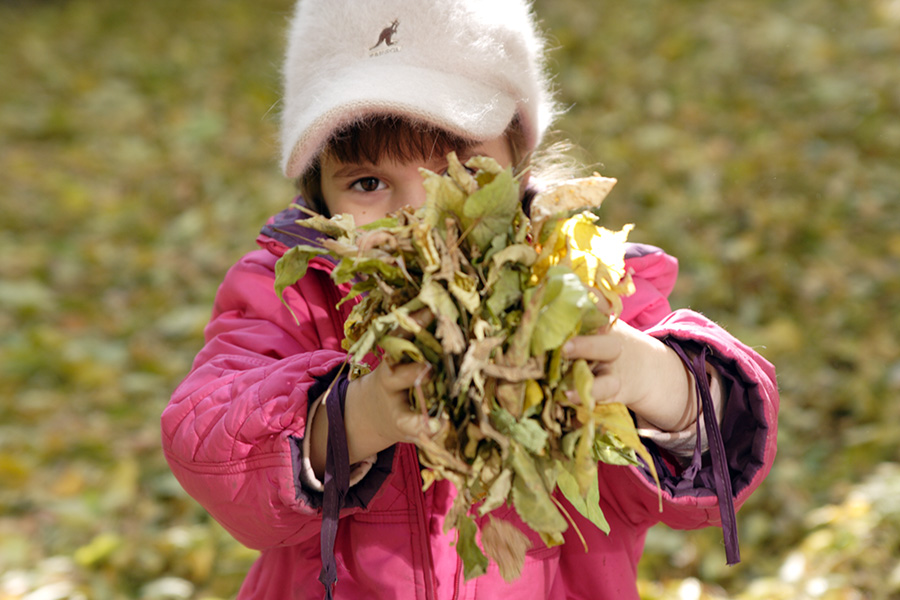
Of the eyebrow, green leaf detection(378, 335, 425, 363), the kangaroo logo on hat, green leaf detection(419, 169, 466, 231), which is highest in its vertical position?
the kangaroo logo on hat

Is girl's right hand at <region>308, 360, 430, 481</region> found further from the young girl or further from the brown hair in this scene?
the brown hair

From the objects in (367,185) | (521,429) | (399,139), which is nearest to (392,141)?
(399,139)

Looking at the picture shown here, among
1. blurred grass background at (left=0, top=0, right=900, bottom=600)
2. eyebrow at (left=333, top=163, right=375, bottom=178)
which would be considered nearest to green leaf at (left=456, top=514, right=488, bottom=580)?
eyebrow at (left=333, top=163, right=375, bottom=178)

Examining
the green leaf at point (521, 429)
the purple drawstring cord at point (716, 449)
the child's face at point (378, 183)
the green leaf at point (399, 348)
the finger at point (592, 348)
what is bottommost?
the purple drawstring cord at point (716, 449)

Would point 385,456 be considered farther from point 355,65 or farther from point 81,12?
point 81,12

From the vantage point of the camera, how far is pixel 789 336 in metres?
3.31

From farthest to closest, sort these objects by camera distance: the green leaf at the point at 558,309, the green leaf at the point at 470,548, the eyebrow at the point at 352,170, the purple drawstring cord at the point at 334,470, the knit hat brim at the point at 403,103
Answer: the eyebrow at the point at 352,170 < the knit hat brim at the point at 403,103 < the purple drawstring cord at the point at 334,470 < the green leaf at the point at 470,548 < the green leaf at the point at 558,309

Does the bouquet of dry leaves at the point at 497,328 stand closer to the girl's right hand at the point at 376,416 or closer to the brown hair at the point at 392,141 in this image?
the girl's right hand at the point at 376,416

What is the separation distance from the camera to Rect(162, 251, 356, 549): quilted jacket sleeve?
1.31 m

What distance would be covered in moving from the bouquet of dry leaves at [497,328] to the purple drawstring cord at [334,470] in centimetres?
18

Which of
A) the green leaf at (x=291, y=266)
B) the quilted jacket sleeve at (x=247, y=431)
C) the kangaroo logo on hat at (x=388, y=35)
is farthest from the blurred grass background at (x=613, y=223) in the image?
the green leaf at (x=291, y=266)

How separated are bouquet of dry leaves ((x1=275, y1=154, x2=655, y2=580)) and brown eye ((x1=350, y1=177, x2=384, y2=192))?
55 centimetres

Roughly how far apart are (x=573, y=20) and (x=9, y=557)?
4.63 m

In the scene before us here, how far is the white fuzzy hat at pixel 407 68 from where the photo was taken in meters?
1.57
